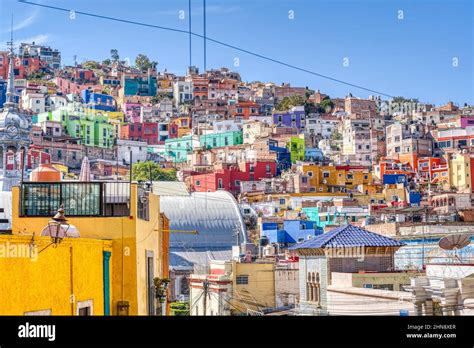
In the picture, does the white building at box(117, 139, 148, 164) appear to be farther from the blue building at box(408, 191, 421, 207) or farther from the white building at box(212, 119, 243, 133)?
the blue building at box(408, 191, 421, 207)

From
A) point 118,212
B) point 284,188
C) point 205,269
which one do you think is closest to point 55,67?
point 284,188

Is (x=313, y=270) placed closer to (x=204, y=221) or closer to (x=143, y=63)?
(x=204, y=221)

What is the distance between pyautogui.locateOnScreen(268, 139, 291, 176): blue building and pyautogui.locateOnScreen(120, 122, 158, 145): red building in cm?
858

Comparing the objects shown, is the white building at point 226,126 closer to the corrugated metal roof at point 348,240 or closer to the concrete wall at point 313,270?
the concrete wall at point 313,270

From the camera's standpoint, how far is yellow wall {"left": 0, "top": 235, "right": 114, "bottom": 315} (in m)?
4.52

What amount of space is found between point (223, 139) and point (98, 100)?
11.1 meters

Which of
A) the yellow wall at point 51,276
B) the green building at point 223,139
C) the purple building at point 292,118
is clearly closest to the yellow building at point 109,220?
the yellow wall at point 51,276

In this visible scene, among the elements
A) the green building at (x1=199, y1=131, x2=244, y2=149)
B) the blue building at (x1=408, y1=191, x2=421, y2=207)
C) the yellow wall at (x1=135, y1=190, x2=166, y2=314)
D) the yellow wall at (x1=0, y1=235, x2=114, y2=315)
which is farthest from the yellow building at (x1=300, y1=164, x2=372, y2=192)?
the yellow wall at (x1=0, y1=235, x2=114, y2=315)

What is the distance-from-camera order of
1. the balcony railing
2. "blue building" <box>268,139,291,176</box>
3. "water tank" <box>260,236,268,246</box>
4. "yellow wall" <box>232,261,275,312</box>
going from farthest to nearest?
"blue building" <box>268,139,291,176</box>
"water tank" <box>260,236,268,246</box>
"yellow wall" <box>232,261,275,312</box>
the balcony railing

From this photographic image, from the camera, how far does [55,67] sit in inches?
2579

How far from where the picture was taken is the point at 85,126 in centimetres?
4447

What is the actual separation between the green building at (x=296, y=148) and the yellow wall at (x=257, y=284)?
26.0 meters
